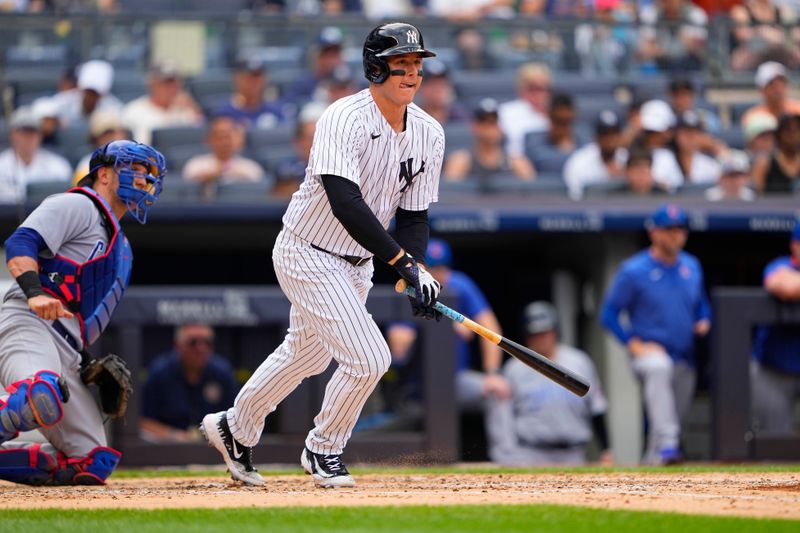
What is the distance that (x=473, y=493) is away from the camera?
534cm

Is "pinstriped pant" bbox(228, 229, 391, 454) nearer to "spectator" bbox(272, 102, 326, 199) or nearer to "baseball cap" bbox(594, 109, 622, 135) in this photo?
"spectator" bbox(272, 102, 326, 199)

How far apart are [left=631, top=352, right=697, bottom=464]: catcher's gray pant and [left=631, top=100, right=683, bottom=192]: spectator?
1759 mm

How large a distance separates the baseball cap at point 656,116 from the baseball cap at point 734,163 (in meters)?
0.51

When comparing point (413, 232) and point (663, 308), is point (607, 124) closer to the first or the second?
point (663, 308)

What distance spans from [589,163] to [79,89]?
160 inches

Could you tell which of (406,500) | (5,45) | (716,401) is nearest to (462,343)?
(716,401)

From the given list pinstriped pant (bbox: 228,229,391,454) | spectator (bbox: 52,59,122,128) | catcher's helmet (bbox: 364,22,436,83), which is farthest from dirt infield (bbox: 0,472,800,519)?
spectator (bbox: 52,59,122,128)

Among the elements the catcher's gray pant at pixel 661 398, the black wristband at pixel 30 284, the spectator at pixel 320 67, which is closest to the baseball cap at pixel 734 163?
the catcher's gray pant at pixel 661 398

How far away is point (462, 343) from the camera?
913cm

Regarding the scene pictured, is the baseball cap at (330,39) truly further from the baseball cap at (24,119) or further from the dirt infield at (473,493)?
the dirt infield at (473,493)

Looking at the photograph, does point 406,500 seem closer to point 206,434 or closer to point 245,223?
point 206,434

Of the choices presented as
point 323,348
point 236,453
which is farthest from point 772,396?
point 236,453

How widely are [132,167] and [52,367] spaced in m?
0.92

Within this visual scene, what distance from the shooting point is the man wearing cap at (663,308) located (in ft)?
28.8
